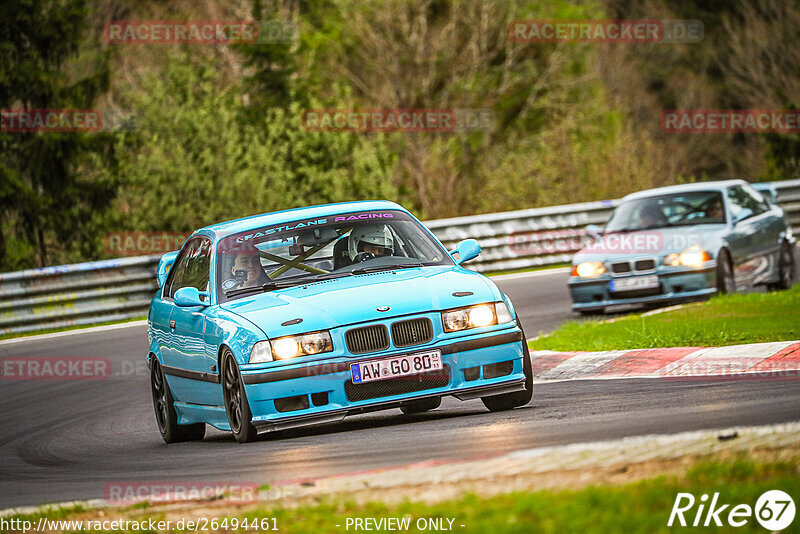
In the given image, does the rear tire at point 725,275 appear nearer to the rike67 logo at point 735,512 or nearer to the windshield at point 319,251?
the windshield at point 319,251

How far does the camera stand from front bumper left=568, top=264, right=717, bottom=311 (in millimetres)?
15461

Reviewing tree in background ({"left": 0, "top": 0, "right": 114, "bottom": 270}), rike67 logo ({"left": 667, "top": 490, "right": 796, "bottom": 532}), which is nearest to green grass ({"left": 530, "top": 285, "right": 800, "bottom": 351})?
rike67 logo ({"left": 667, "top": 490, "right": 796, "bottom": 532})

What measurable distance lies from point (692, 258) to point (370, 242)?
6834 millimetres

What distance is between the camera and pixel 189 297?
373 inches

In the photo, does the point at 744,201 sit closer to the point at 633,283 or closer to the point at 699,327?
the point at 633,283

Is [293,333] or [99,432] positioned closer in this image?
[293,333]

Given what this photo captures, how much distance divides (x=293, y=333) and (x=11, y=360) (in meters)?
8.82

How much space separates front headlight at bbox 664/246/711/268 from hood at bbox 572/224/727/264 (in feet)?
0.22

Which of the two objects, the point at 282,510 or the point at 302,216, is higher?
the point at 302,216

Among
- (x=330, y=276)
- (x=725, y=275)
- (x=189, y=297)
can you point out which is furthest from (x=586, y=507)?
(x=725, y=275)

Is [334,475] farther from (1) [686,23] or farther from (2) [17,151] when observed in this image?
(1) [686,23]

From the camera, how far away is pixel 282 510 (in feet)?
18.7

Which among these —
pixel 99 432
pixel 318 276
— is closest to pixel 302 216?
pixel 318 276

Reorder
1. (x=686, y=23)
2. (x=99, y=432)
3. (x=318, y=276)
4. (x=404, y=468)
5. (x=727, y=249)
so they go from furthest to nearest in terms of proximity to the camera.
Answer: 1. (x=686, y=23)
2. (x=727, y=249)
3. (x=99, y=432)
4. (x=318, y=276)
5. (x=404, y=468)
